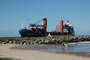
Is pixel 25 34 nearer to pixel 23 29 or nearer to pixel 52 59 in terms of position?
pixel 23 29

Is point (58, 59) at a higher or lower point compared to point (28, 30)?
lower

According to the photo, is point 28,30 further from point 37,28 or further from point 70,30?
point 70,30

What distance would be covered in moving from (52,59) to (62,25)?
82.8 m

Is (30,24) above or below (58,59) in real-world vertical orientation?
above

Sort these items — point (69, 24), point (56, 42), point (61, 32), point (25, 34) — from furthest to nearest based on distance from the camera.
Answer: point (69, 24) → point (61, 32) → point (25, 34) → point (56, 42)

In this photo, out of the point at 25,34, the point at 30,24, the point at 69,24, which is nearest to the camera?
the point at 25,34

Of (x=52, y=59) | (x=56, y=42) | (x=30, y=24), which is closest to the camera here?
(x=52, y=59)

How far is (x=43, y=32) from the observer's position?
315ft

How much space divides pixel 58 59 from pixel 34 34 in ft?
222

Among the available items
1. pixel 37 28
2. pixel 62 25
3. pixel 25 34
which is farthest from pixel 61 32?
pixel 25 34

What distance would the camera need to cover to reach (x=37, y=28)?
95.9m

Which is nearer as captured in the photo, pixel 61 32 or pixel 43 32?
pixel 43 32

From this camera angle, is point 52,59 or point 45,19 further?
point 45,19

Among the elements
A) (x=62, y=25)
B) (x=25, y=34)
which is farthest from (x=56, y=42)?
(x=62, y=25)
